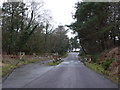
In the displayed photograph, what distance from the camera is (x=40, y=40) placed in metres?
55.7

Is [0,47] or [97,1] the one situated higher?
[97,1]

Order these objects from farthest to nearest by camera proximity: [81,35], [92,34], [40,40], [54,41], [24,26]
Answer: [54,41] < [40,40] < [24,26] < [81,35] < [92,34]

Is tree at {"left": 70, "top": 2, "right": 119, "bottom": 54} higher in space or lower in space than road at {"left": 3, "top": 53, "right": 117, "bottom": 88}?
higher

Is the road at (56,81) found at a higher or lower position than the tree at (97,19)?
lower

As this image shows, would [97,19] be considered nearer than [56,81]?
No

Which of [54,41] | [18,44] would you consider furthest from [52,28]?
[18,44]

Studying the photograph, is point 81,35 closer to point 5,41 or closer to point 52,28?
point 5,41

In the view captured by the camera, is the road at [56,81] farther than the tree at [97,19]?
No

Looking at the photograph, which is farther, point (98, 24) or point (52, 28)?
point (52, 28)

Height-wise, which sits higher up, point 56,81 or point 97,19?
point 97,19

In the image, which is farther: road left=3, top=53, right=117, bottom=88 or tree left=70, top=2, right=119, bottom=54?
tree left=70, top=2, right=119, bottom=54

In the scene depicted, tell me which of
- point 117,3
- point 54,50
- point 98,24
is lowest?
point 54,50

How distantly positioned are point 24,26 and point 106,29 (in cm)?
2362

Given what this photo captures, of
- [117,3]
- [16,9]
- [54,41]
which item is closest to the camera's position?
[117,3]
